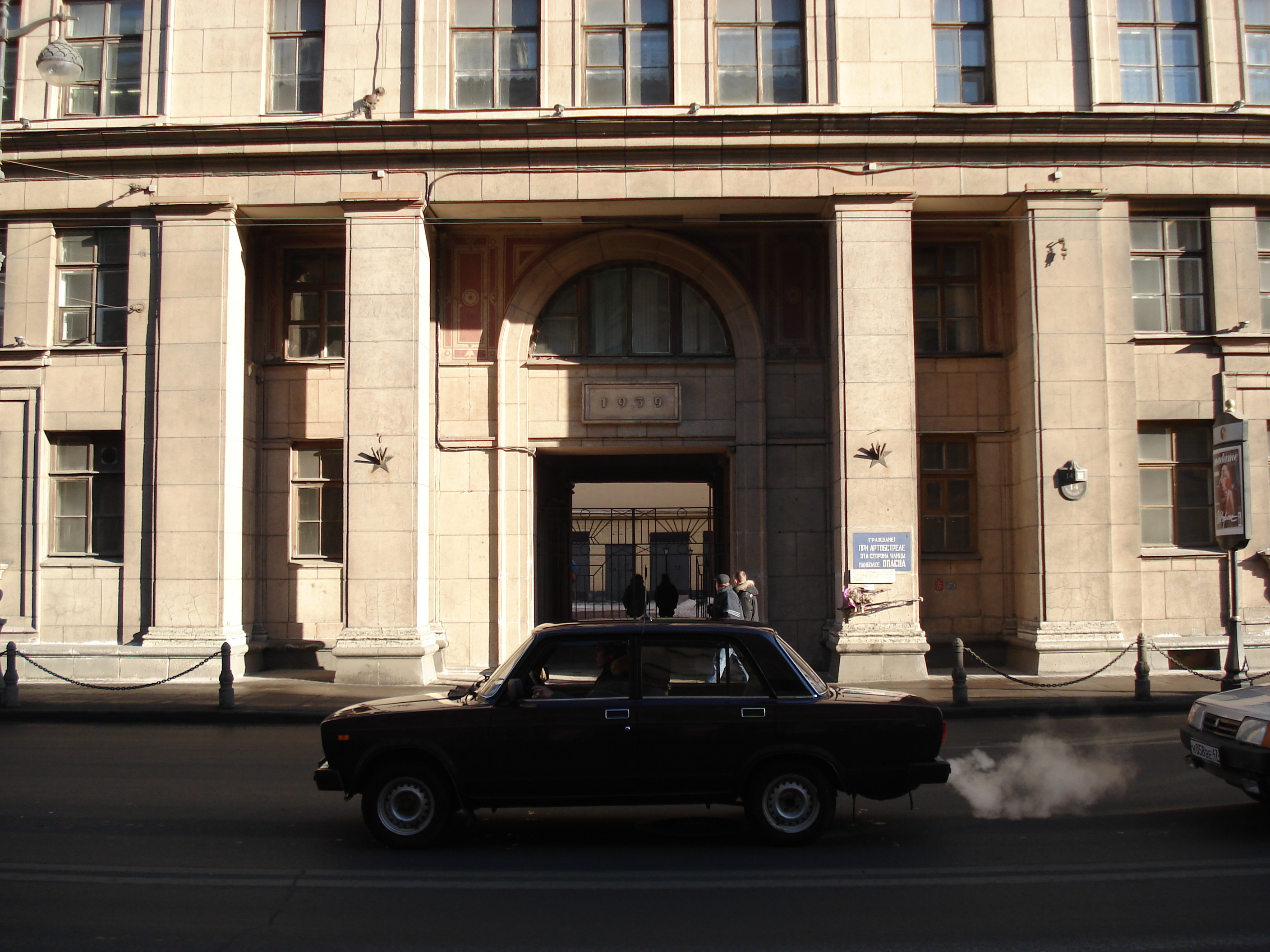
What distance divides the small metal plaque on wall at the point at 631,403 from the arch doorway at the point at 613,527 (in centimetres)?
110

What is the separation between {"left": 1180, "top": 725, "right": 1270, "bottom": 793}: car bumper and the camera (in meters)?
7.34

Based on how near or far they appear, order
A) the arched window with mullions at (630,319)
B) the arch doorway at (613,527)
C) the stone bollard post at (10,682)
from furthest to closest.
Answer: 1. the arch doorway at (613,527)
2. the arched window with mullions at (630,319)
3. the stone bollard post at (10,682)

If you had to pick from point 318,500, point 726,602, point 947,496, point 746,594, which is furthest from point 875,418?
point 318,500

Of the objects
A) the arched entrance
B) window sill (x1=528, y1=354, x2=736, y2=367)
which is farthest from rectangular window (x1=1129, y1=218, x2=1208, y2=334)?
window sill (x1=528, y1=354, x2=736, y2=367)

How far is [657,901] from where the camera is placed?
20.0 ft

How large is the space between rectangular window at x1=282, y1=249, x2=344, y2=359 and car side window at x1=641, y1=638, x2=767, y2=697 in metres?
13.0

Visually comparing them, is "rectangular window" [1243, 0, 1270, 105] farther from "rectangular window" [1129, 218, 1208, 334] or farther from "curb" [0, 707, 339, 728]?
"curb" [0, 707, 339, 728]

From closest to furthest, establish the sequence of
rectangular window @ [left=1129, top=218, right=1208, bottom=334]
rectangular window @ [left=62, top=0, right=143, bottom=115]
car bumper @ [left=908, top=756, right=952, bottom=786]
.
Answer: car bumper @ [left=908, top=756, right=952, bottom=786], rectangular window @ [left=1129, top=218, right=1208, bottom=334], rectangular window @ [left=62, top=0, right=143, bottom=115]

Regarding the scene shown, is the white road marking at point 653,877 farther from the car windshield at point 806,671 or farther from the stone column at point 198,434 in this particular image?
the stone column at point 198,434

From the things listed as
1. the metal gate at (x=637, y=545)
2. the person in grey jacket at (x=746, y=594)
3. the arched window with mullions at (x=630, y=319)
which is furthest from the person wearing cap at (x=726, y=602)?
the arched window with mullions at (x=630, y=319)

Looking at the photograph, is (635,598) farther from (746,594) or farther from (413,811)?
(413,811)

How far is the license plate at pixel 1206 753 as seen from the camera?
775cm

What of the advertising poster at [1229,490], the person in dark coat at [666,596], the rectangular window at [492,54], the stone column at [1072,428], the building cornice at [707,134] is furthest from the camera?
the person in dark coat at [666,596]

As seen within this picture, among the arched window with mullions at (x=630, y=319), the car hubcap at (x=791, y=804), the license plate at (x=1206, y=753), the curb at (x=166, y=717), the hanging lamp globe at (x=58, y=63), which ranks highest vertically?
the hanging lamp globe at (x=58, y=63)
